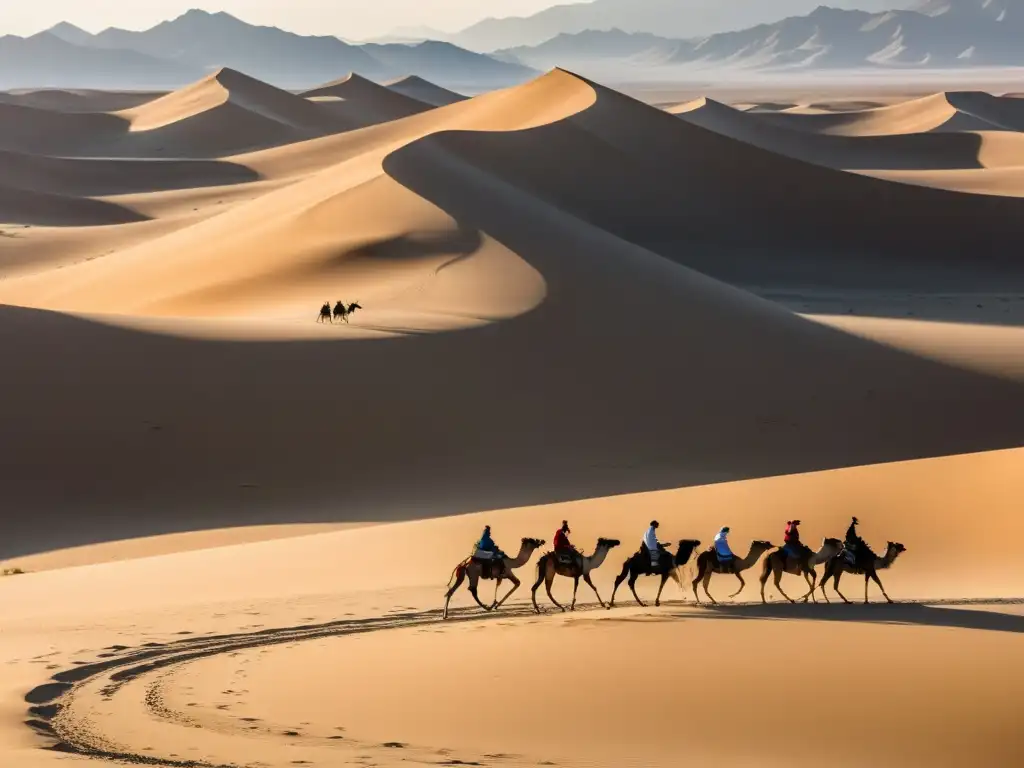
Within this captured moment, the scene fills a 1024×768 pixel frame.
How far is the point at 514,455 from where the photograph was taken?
26.7m

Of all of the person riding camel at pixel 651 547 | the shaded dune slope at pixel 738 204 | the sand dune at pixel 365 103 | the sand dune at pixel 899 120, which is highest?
the sand dune at pixel 365 103

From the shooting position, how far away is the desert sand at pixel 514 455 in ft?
35.9

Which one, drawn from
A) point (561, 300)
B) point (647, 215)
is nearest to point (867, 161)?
point (647, 215)

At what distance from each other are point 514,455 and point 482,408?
2.22 m

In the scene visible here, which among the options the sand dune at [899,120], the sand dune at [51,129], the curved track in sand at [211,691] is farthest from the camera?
the sand dune at [899,120]

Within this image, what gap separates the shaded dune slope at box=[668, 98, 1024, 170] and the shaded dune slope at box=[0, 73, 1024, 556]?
6168 centimetres

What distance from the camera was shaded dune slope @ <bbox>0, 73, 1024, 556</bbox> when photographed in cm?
2402

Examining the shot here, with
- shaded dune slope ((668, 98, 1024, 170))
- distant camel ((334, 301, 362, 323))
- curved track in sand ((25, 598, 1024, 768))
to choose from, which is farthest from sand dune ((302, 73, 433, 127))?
curved track in sand ((25, 598, 1024, 768))

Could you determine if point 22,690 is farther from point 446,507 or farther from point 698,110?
point 698,110

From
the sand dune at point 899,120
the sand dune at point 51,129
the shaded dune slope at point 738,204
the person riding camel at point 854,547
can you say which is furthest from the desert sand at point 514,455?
the sand dune at point 899,120

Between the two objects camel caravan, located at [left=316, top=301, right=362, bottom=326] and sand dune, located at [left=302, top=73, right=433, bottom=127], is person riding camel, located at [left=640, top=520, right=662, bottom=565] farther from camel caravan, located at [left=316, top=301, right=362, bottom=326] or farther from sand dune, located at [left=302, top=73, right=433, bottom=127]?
sand dune, located at [left=302, top=73, right=433, bottom=127]

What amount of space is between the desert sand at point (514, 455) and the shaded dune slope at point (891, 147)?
36.7 metres

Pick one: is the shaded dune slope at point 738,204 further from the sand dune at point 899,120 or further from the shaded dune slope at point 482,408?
the sand dune at point 899,120

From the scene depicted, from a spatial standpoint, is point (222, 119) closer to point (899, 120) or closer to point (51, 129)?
point (51, 129)
